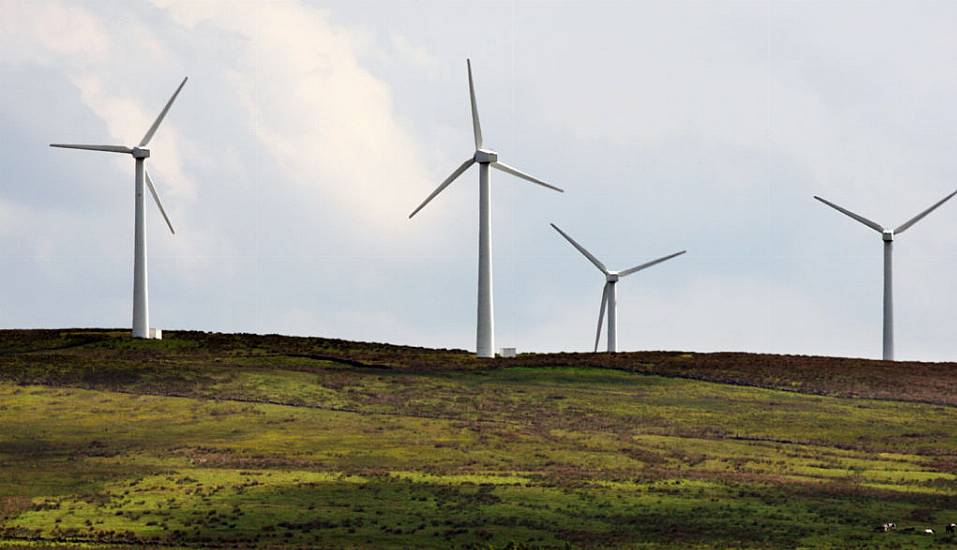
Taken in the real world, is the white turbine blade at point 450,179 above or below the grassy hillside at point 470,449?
above

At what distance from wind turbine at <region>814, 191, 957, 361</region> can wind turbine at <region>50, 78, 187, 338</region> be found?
80.6 m

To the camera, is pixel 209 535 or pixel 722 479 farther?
pixel 722 479

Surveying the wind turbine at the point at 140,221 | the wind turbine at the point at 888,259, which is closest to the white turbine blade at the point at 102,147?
the wind turbine at the point at 140,221

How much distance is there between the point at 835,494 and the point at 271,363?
267 ft

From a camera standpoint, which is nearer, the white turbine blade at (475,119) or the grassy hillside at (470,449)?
the grassy hillside at (470,449)

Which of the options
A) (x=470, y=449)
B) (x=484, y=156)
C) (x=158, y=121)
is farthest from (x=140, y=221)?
(x=470, y=449)

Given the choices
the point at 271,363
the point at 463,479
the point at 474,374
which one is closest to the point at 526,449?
the point at 463,479

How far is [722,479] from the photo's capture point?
97.2 meters

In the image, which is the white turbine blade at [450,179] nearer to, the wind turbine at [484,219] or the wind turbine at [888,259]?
the wind turbine at [484,219]

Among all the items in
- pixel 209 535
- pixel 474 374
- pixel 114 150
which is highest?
pixel 114 150

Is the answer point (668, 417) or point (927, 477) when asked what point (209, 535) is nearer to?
point (927, 477)

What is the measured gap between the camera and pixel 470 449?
109 meters

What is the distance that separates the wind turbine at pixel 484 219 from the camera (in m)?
166

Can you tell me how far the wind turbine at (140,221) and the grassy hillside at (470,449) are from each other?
860 centimetres
